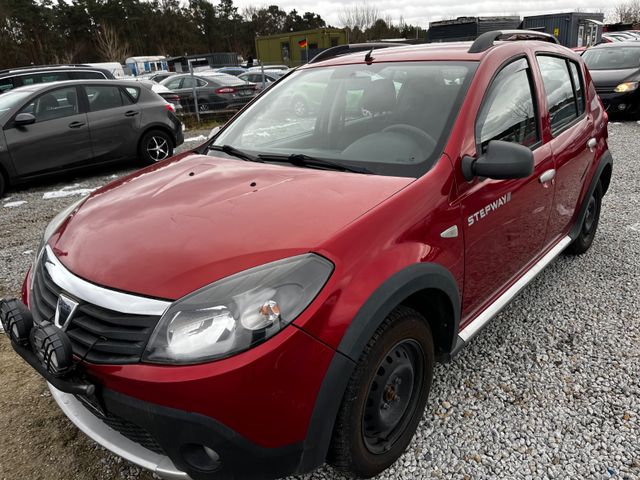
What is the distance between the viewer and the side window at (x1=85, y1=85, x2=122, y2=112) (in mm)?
7531

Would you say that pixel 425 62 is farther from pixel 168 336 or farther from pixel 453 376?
pixel 168 336

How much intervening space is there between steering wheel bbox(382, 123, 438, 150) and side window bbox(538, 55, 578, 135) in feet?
3.86

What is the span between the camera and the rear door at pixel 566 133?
3102 mm

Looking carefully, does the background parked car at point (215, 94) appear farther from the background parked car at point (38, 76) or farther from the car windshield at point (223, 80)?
the background parked car at point (38, 76)

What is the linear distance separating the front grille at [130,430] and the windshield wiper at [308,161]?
1.36 meters

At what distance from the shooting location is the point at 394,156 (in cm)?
231

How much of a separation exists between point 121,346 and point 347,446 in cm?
87

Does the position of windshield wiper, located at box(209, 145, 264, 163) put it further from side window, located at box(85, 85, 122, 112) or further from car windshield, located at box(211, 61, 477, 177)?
side window, located at box(85, 85, 122, 112)

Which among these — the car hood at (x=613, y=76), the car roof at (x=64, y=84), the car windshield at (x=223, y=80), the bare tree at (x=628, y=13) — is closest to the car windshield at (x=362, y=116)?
the car roof at (x=64, y=84)

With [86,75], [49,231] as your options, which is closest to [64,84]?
[86,75]

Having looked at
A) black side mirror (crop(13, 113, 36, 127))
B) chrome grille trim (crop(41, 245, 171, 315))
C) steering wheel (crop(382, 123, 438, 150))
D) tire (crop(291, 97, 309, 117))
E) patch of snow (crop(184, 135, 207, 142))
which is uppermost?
tire (crop(291, 97, 309, 117))

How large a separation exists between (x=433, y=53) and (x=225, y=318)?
2041 mm

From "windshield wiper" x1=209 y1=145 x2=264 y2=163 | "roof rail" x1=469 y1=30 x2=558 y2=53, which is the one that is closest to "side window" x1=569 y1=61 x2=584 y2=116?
"roof rail" x1=469 y1=30 x2=558 y2=53

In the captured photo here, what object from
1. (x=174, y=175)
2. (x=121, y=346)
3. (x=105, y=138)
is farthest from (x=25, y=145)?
(x=121, y=346)
